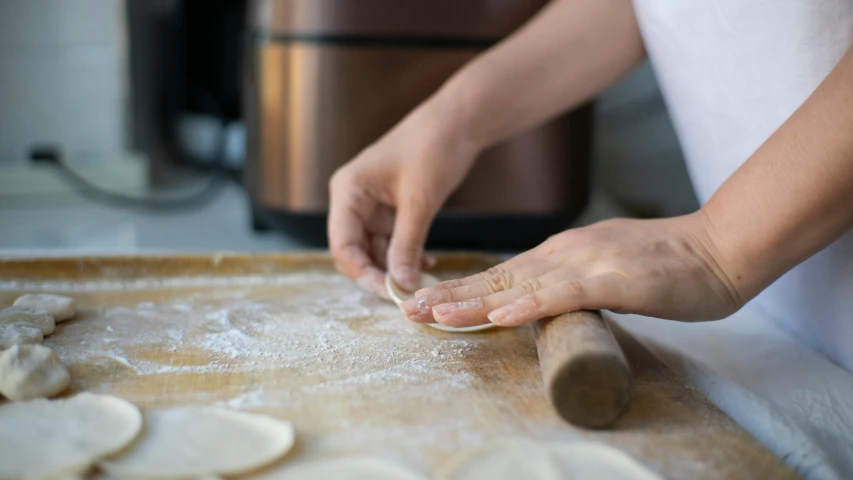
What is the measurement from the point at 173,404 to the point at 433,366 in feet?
0.72

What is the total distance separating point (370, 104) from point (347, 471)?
0.89 meters

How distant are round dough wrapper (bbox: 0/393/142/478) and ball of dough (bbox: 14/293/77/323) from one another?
0.64 ft

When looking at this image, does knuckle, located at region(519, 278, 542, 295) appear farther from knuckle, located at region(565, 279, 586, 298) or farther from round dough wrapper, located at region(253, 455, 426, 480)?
round dough wrapper, located at region(253, 455, 426, 480)

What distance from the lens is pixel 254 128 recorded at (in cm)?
141

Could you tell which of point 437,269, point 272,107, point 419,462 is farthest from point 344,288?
point 272,107

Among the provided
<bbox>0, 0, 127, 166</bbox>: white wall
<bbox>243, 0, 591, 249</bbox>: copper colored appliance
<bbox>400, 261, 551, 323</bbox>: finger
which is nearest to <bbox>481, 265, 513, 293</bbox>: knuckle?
<bbox>400, 261, 551, 323</bbox>: finger

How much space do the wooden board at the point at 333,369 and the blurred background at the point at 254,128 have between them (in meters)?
0.29

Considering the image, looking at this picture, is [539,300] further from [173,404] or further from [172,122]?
[172,122]

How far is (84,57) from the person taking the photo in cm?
186

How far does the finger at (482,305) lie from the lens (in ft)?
2.08

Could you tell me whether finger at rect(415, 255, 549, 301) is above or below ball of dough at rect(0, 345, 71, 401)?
above

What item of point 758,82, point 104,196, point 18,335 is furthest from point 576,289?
point 104,196

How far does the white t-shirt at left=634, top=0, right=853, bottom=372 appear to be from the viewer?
2.31ft

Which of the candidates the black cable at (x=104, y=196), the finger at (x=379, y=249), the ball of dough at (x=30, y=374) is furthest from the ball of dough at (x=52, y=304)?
the black cable at (x=104, y=196)
